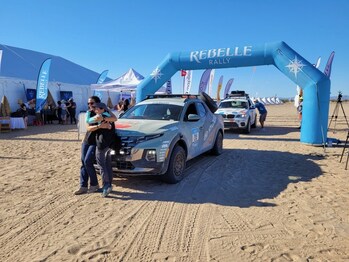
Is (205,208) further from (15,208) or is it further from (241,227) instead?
(15,208)

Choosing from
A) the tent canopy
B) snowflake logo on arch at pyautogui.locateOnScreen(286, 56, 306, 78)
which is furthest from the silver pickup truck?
the tent canopy

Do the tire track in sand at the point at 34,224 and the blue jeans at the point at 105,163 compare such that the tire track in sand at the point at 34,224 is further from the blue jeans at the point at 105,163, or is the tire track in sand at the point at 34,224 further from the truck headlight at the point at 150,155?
the truck headlight at the point at 150,155

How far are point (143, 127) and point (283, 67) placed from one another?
723 cm

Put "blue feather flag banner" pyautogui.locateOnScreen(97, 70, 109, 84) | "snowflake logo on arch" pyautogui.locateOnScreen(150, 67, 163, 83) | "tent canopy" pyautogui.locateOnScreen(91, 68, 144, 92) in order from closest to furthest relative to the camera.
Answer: "snowflake logo on arch" pyautogui.locateOnScreen(150, 67, 163, 83) → "tent canopy" pyautogui.locateOnScreen(91, 68, 144, 92) → "blue feather flag banner" pyautogui.locateOnScreen(97, 70, 109, 84)

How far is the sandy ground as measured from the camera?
10.4 feet

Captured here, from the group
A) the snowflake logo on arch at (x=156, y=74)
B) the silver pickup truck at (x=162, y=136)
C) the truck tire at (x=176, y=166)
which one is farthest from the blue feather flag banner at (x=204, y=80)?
the truck tire at (x=176, y=166)

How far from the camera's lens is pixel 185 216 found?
163 inches

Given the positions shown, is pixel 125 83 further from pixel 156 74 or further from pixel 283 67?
pixel 283 67

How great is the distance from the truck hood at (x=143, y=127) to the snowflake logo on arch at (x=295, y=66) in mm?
6368

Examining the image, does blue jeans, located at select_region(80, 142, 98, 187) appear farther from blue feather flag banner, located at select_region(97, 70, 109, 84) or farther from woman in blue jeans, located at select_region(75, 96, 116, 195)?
blue feather flag banner, located at select_region(97, 70, 109, 84)

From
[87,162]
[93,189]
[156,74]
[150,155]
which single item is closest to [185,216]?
[150,155]

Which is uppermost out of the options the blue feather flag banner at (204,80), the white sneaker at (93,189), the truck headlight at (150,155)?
the blue feather flag banner at (204,80)

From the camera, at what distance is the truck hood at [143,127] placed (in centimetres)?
527

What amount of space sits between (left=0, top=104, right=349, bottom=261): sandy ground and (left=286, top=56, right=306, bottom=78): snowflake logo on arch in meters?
4.26
